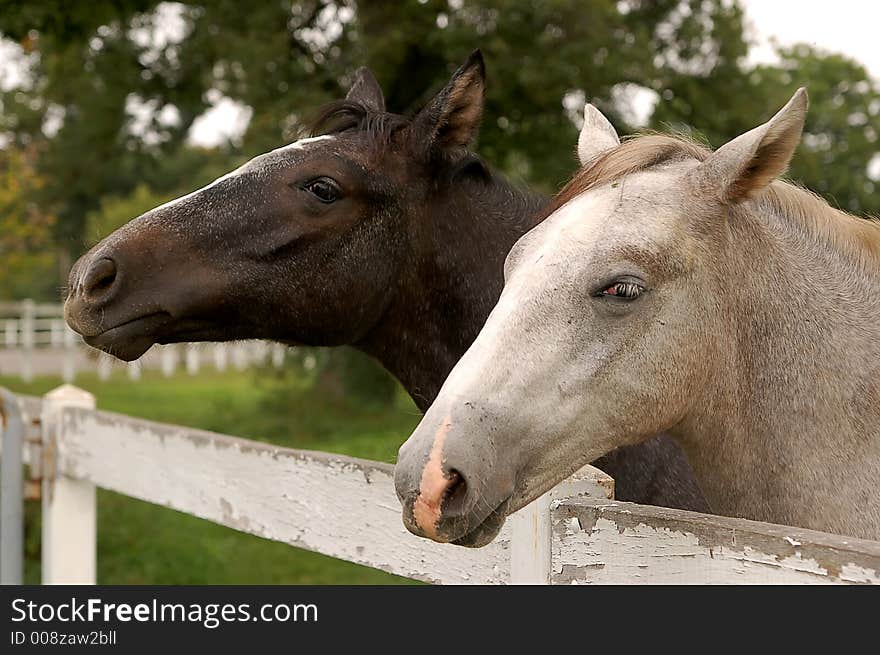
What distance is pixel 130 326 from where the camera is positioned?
282 centimetres

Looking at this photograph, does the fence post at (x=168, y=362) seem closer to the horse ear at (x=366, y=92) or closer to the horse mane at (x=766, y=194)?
the horse ear at (x=366, y=92)

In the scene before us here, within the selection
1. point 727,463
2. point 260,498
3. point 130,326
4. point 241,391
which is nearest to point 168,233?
point 130,326

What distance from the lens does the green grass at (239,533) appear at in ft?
21.6

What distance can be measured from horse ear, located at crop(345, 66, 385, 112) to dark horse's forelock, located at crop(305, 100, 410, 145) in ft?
0.72

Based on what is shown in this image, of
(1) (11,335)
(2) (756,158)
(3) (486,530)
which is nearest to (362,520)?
(3) (486,530)

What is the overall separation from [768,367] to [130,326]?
1775mm

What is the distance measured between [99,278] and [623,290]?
1604 mm

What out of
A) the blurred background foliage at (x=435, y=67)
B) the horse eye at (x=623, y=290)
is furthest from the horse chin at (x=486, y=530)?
the blurred background foliage at (x=435, y=67)

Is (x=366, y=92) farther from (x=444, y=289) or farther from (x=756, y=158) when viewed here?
(x=756, y=158)

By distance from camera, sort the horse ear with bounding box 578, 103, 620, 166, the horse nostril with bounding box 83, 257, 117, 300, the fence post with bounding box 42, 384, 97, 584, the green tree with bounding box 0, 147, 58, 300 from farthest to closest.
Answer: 1. the green tree with bounding box 0, 147, 58, 300
2. the fence post with bounding box 42, 384, 97, 584
3. the horse nostril with bounding box 83, 257, 117, 300
4. the horse ear with bounding box 578, 103, 620, 166

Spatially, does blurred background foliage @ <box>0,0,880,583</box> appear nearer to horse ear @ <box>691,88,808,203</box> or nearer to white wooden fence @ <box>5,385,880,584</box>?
white wooden fence @ <box>5,385,880,584</box>

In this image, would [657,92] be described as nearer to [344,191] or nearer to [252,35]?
[252,35]

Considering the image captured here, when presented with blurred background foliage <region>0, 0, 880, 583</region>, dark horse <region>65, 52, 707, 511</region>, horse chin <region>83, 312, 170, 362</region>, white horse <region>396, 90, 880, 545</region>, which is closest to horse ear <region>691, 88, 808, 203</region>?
white horse <region>396, 90, 880, 545</region>

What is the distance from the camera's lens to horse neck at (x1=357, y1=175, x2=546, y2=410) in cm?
312
